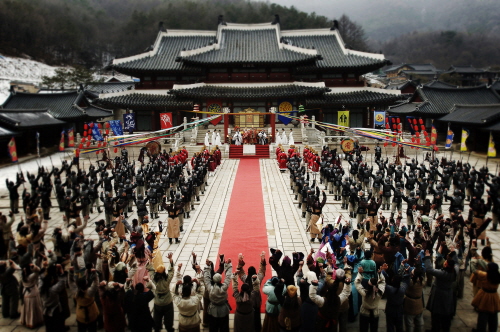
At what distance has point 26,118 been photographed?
27016 millimetres

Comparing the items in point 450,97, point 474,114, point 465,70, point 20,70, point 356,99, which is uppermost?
point 465,70

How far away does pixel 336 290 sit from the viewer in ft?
20.2

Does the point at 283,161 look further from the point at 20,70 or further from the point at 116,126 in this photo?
the point at 20,70

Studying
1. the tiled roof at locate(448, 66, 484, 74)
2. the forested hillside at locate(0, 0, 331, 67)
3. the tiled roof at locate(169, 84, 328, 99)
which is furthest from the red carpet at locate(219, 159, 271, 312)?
the tiled roof at locate(448, 66, 484, 74)

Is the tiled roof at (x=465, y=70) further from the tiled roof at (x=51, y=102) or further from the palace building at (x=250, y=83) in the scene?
the tiled roof at (x=51, y=102)

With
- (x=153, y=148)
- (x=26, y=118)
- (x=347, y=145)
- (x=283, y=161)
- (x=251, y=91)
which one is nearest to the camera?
(x=283, y=161)

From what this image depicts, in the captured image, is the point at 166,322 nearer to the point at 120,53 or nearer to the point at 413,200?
the point at 413,200

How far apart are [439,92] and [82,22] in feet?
269

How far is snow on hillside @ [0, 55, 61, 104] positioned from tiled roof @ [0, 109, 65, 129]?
25653 millimetres

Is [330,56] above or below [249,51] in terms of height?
below

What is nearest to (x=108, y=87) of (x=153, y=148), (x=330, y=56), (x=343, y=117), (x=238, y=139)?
(x=153, y=148)

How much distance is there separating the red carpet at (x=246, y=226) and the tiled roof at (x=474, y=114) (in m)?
17.6

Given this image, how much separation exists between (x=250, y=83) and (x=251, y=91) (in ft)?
5.33

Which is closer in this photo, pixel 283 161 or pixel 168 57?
pixel 283 161
